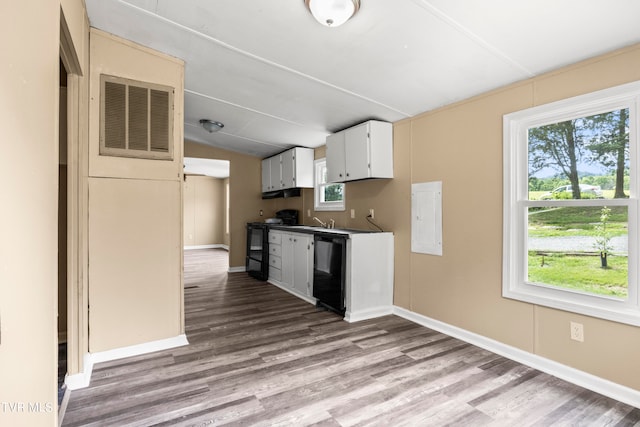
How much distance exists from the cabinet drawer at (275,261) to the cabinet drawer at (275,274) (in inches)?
2.1

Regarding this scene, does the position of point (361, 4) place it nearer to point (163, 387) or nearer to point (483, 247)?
point (483, 247)

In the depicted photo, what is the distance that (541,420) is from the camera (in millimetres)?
1890

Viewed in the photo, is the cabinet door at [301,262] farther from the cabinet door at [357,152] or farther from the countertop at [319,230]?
the cabinet door at [357,152]

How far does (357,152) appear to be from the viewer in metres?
3.84

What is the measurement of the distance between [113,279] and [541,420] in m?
3.07

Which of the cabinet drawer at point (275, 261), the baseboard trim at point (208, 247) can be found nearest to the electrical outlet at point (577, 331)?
the cabinet drawer at point (275, 261)

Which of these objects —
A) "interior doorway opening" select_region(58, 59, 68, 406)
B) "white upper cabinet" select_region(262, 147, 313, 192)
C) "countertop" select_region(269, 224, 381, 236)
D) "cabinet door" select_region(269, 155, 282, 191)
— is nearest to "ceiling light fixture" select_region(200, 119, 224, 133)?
"white upper cabinet" select_region(262, 147, 313, 192)

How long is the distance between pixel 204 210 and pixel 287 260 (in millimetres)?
6454

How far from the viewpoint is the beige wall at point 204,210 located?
10.2 m

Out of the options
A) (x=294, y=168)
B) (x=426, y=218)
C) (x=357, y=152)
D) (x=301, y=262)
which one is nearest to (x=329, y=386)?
(x=426, y=218)

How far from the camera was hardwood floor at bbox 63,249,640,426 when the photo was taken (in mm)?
1906

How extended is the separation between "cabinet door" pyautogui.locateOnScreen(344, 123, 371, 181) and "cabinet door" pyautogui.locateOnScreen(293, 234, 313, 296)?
1.06 m

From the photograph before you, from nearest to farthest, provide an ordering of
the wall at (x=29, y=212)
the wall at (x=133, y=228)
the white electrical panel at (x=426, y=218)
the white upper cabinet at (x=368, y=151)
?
the wall at (x=29, y=212)
the wall at (x=133, y=228)
the white electrical panel at (x=426, y=218)
the white upper cabinet at (x=368, y=151)

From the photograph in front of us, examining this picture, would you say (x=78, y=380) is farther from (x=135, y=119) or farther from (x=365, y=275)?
(x=365, y=275)
